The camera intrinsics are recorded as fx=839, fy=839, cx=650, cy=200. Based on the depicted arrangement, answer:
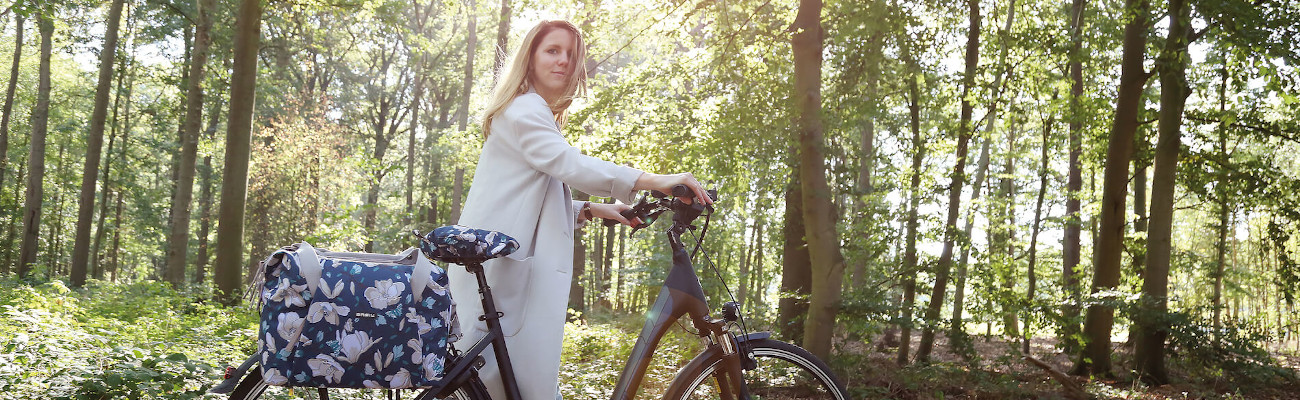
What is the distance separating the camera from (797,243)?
10.1 metres

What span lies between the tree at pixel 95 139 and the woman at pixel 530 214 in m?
15.7

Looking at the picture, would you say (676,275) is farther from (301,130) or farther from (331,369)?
(301,130)

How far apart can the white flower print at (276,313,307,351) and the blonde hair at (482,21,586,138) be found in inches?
32.4

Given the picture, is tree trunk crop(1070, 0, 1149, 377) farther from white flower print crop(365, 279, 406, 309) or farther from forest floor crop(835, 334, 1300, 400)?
white flower print crop(365, 279, 406, 309)

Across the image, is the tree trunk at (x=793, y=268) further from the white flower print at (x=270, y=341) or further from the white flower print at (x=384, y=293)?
the white flower print at (x=270, y=341)

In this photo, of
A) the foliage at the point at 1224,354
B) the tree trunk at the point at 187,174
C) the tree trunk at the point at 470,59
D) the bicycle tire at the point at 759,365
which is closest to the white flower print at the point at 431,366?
the bicycle tire at the point at 759,365

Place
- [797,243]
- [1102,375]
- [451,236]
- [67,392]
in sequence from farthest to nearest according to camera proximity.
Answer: [797,243], [1102,375], [67,392], [451,236]

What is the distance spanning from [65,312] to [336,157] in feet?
37.5

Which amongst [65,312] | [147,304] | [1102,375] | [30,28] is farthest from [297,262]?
[30,28]

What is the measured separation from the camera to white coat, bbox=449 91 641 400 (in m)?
2.29

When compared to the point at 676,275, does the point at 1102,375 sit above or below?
below

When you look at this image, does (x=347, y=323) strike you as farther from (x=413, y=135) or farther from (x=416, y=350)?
(x=413, y=135)

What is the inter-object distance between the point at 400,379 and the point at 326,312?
0.23m

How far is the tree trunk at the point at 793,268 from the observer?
961 cm
